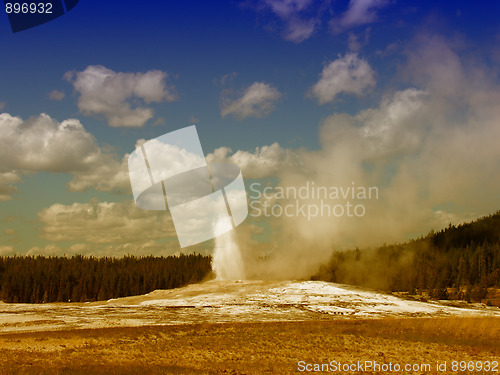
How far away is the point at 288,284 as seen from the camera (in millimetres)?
65562

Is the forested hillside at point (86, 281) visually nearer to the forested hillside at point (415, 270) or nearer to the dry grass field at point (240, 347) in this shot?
the forested hillside at point (415, 270)

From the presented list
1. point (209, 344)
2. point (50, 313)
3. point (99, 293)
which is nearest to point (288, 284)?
point (50, 313)

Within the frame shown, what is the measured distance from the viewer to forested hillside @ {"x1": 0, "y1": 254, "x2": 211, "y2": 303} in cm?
11188

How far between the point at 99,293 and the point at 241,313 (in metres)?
73.3

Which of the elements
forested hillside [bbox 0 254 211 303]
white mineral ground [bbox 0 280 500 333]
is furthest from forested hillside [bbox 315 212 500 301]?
forested hillside [bbox 0 254 211 303]

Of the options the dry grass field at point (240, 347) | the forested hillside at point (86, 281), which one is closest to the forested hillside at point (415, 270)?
the forested hillside at point (86, 281)

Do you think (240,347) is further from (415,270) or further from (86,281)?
(86,281)

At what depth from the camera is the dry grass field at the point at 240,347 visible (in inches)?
968

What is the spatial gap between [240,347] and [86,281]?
9391 centimetres

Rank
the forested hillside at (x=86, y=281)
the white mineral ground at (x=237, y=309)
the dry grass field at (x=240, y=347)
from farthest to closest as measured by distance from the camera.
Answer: the forested hillside at (x=86, y=281) → the white mineral ground at (x=237, y=309) → the dry grass field at (x=240, y=347)

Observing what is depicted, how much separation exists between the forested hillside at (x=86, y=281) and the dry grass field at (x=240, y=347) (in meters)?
80.4

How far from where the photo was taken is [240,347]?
95.9 ft

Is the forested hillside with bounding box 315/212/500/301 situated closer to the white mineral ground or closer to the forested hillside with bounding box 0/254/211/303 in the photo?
the white mineral ground

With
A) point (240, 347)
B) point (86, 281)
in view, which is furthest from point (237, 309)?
point (86, 281)
